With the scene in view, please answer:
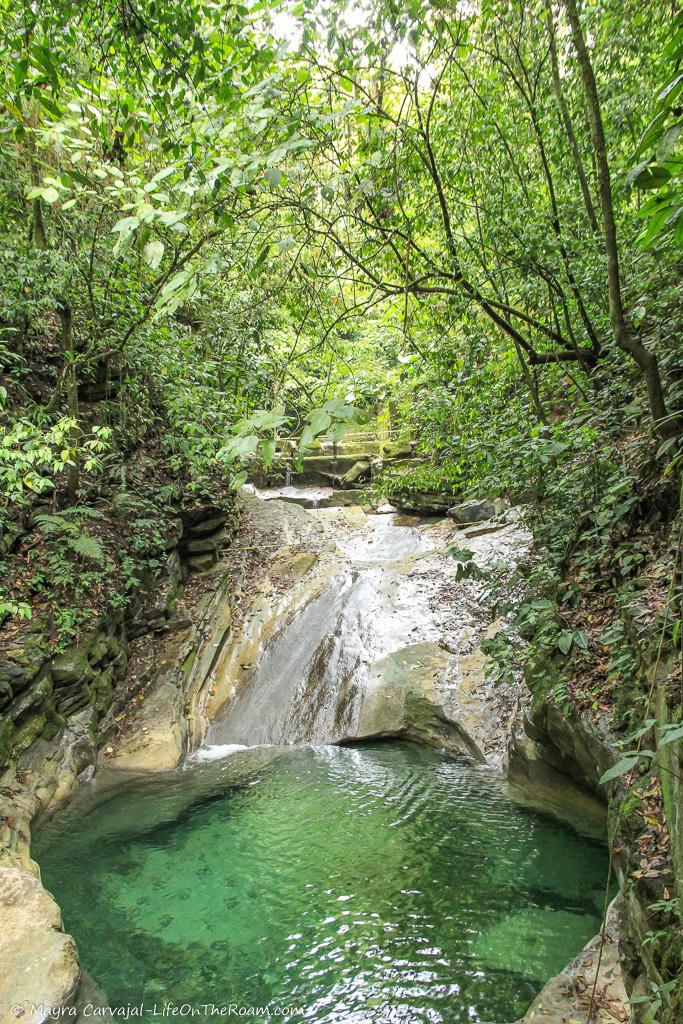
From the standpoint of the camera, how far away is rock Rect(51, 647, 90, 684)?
7.12 meters

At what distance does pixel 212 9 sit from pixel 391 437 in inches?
552

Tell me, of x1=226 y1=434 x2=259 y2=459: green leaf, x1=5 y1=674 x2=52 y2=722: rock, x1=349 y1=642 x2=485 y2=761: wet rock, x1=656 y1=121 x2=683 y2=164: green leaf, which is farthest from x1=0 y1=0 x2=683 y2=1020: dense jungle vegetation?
x1=349 y1=642 x2=485 y2=761: wet rock

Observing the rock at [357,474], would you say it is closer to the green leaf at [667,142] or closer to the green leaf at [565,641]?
the green leaf at [565,641]

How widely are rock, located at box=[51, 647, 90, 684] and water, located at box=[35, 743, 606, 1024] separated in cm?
137

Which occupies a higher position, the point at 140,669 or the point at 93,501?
the point at 93,501

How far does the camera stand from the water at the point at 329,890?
4031 mm

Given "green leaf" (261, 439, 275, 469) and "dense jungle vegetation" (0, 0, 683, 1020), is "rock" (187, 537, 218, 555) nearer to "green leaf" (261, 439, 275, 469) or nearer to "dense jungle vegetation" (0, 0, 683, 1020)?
"dense jungle vegetation" (0, 0, 683, 1020)

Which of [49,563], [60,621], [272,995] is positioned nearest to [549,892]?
[272,995]

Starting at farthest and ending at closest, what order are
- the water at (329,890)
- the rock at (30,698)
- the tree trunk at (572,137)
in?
1. the tree trunk at (572,137)
2. the rock at (30,698)
3. the water at (329,890)

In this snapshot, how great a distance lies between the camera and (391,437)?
57.5 ft

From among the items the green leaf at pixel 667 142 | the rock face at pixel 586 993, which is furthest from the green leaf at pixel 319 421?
the rock face at pixel 586 993

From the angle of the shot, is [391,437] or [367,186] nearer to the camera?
[367,186]

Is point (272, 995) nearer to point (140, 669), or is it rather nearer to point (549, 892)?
point (549, 892)

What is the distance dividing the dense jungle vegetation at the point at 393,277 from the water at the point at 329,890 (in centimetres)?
160
